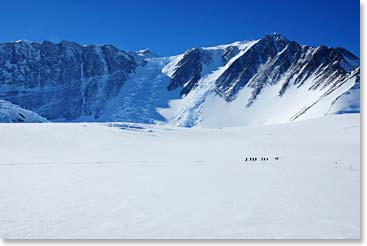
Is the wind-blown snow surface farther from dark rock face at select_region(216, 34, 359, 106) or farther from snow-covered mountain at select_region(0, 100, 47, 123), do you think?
dark rock face at select_region(216, 34, 359, 106)

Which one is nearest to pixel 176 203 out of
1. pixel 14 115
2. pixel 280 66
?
pixel 14 115

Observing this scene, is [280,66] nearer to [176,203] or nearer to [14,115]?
[14,115]

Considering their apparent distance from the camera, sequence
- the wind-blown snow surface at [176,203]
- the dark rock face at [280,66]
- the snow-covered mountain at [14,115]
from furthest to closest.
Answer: the dark rock face at [280,66] → the snow-covered mountain at [14,115] → the wind-blown snow surface at [176,203]

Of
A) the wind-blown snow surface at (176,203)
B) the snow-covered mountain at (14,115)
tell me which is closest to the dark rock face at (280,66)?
the snow-covered mountain at (14,115)

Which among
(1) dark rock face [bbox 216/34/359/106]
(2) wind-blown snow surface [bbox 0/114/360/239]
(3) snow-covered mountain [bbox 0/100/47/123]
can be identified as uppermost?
(1) dark rock face [bbox 216/34/359/106]

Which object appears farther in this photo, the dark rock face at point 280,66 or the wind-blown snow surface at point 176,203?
the dark rock face at point 280,66

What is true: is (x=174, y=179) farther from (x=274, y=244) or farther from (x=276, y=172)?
(x=274, y=244)

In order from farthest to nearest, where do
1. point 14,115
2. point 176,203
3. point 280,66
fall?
point 280,66 → point 14,115 → point 176,203

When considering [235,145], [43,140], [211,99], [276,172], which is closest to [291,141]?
[235,145]

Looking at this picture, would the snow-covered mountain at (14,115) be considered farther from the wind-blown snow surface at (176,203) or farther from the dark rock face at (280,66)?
the dark rock face at (280,66)

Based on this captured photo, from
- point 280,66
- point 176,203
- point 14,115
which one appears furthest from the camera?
point 280,66

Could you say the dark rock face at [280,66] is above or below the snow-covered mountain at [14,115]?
above

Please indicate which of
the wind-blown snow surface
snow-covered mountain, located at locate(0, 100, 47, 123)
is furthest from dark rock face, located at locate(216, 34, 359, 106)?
the wind-blown snow surface
